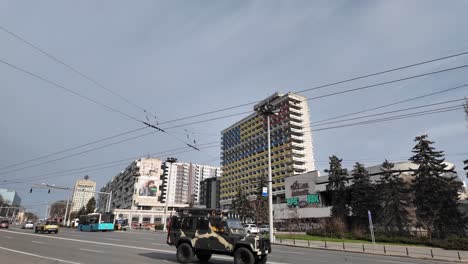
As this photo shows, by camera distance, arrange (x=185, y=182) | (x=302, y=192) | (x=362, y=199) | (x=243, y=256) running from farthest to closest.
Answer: (x=185, y=182) → (x=302, y=192) → (x=362, y=199) → (x=243, y=256)

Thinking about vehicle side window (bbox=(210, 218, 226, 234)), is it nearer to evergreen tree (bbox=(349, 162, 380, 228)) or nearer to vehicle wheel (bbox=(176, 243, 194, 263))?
vehicle wheel (bbox=(176, 243, 194, 263))

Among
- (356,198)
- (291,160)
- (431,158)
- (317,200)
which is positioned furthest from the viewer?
(291,160)

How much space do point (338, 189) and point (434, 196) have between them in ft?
57.1

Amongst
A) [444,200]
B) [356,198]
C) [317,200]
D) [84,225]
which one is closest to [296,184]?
[317,200]

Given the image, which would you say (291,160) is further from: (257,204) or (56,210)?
(56,210)

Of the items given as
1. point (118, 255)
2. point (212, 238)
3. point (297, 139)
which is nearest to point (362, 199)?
point (212, 238)

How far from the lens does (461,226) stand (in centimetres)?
3688

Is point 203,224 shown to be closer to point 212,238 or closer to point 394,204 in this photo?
point 212,238

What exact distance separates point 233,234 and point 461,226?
39166 millimetres

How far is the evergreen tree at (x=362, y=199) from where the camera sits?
4762cm

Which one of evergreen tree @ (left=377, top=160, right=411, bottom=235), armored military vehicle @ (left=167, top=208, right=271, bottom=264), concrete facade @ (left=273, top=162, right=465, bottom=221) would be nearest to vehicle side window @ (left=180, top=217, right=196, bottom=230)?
armored military vehicle @ (left=167, top=208, right=271, bottom=264)

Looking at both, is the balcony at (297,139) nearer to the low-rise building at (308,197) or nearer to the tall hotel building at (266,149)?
the tall hotel building at (266,149)

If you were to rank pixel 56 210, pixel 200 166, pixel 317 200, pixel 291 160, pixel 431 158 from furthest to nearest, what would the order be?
pixel 200 166 < pixel 56 210 < pixel 291 160 < pixel 317 200 < pixel 431 158

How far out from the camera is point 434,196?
38.4 metres
